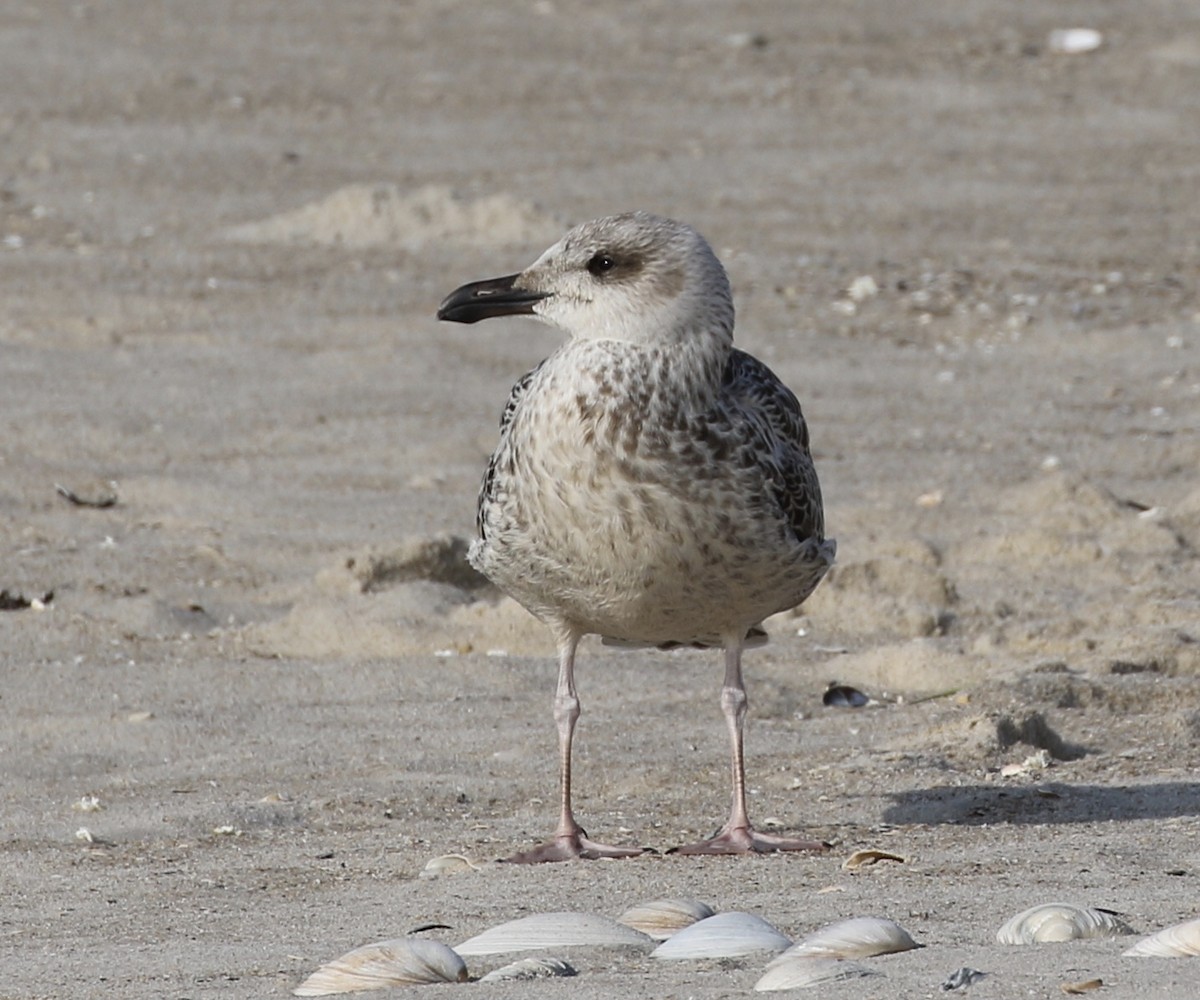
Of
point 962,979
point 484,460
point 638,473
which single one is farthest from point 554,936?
point 484,460

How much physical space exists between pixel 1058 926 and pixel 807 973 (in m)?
0.54

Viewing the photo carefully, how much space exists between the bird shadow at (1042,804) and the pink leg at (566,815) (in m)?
0.83

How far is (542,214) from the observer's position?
1301cm

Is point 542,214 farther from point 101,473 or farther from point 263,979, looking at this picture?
point 263,979

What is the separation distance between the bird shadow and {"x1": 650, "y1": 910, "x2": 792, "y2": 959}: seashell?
1.61 m

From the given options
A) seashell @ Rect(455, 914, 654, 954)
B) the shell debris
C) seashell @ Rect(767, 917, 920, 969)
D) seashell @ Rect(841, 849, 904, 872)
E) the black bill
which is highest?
the black bill

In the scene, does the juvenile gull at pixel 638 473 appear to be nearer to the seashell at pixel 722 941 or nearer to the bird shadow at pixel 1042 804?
the bird shadow at pixel 1042 804

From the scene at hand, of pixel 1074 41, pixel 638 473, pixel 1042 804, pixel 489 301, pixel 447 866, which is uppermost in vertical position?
pixel 1074 41

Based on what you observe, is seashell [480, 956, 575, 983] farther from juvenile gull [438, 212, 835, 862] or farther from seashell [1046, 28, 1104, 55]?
seashell [1046, 28, 1104, 55]

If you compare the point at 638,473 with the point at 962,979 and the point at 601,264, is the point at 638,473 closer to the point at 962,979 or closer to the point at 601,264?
the point at 601,264

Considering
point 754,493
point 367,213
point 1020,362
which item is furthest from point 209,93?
point 754,493

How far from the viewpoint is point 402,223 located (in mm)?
12961

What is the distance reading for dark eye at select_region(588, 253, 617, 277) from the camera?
5.56 meters

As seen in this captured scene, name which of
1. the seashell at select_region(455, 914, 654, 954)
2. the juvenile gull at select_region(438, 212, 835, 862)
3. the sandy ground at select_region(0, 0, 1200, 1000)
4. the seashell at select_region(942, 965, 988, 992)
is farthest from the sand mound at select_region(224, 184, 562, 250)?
the seashell at select_region(942, 965, 988, 992)
